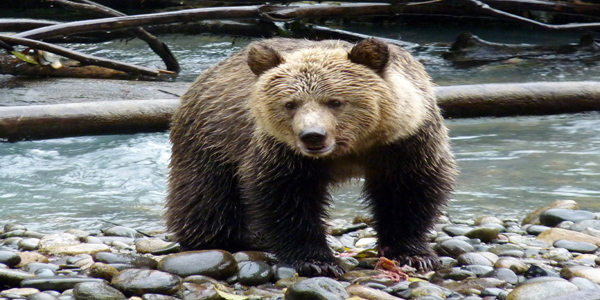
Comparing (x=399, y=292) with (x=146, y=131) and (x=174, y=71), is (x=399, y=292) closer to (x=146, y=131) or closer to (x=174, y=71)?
(x=146, y=131)

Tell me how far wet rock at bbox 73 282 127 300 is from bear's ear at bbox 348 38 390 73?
1.81 m

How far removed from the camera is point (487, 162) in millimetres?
8312

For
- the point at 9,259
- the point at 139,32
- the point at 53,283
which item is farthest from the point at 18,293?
the point at 139,32

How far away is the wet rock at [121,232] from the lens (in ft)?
20.4

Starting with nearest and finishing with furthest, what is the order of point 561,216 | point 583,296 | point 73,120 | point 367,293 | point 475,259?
point 583,296 < point 367,293 < point 475,259 < point 561,216 < point 73,120

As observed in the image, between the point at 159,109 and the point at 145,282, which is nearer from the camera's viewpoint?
the point at 145,282

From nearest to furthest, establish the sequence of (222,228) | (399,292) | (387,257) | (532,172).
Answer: (399,292), (387,257), (222,228), (532,172)

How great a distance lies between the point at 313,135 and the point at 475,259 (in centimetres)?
133

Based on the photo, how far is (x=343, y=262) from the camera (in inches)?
200

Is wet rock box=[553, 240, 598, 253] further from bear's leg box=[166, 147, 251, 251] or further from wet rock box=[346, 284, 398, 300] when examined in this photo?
bear's leg box=[166, 147, 251, 251]

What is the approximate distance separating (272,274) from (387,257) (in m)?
0.83

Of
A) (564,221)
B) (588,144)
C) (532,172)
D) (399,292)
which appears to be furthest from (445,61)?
(399,292)

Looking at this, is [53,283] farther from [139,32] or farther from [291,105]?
[139,32]

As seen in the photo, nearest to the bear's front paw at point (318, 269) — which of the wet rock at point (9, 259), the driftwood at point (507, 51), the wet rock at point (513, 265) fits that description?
the wet rock at point (513, 265)
